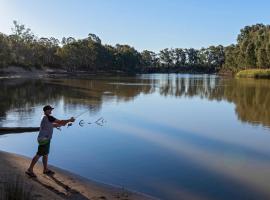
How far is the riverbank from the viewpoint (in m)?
9.93

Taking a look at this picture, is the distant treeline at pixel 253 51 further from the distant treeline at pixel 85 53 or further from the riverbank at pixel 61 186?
the riverbank at pixel 61 186

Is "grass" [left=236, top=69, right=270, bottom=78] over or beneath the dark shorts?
beneath

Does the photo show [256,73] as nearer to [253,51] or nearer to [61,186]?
[253,51]

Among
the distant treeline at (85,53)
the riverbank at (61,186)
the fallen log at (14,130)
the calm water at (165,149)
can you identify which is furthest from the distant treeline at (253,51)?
the riverbank at (61,186)

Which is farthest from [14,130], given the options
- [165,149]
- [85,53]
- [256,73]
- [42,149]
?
[85,53]

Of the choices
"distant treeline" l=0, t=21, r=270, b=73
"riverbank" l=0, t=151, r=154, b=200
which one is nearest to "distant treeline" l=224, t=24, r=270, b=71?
"distant treeline" l=0, t=21, r=270, b=73

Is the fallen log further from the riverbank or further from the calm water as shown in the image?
the riverbank

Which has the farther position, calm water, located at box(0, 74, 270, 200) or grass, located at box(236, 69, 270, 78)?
grass, located at box(236, 69, 270, 78)

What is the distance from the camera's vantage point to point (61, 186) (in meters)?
11.0

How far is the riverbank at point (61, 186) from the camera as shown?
391 inches

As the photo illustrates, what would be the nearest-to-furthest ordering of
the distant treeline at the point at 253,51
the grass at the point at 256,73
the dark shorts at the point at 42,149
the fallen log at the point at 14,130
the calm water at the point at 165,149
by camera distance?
1. the dark shorts at the point at 42,149
2. the calm water at the point at 165,149
3. the fallen log at the point at 14,130
4. the grass at the point at 256,73
5. the distant treeline at the point at 253,51

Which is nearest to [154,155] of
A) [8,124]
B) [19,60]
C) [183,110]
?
[8,124]

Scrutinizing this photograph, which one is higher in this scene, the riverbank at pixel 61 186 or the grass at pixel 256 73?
the riverbank at pixel 61 186

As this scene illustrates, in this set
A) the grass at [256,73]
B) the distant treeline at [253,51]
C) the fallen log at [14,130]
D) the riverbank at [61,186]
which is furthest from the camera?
the distant treeline at [253,51]
